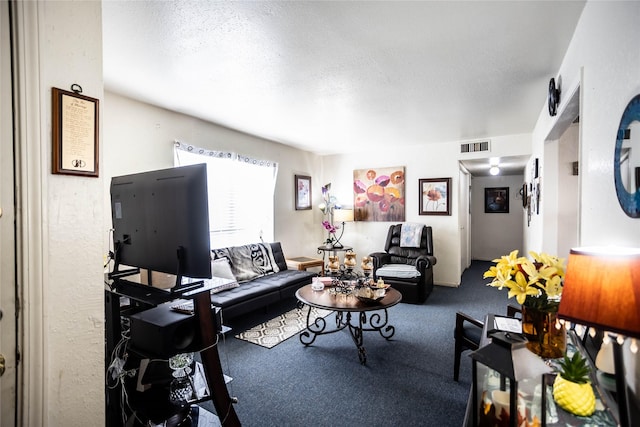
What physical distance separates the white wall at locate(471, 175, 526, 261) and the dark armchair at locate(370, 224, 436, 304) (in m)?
3.65

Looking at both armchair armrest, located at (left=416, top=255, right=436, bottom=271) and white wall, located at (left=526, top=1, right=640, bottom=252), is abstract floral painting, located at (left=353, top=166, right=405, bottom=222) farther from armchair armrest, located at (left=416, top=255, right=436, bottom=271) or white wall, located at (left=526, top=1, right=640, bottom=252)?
white wall, located at (left=526, top=1, right=640, bottom=252)

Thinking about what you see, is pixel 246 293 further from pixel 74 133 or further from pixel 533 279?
pixel 533 279

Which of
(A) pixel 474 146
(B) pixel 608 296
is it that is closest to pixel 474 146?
(A) pixel 474 146

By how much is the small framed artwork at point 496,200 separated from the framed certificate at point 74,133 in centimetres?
841

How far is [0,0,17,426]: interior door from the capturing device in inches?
34.0

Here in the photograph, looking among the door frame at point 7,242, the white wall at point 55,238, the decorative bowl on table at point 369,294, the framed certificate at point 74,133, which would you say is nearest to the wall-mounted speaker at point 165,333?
the white wall at point 55,238

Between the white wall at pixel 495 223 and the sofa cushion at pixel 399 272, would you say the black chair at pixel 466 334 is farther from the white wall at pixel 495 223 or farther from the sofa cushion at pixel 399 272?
the white wall at pixel 495 223

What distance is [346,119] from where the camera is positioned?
3803 mm

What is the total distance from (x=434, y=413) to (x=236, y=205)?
11.2 ft

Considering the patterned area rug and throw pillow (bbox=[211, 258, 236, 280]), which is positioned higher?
throw pillow (bbox=[211, 258, 236, 280])

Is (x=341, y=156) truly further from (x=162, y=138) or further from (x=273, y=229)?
(x=162, y=138)

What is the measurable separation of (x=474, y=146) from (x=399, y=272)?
2419 mm

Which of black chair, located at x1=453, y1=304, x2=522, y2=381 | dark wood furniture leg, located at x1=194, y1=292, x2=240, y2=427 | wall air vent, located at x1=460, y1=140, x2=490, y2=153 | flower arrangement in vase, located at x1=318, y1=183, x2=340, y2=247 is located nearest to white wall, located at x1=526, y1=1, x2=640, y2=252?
black chair, located at x1=453, y1=304, x2=522, y2=381

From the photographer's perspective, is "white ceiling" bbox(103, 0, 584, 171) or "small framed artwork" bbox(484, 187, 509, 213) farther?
"small framed artwork" bbox(484, 187, 509, 213)
